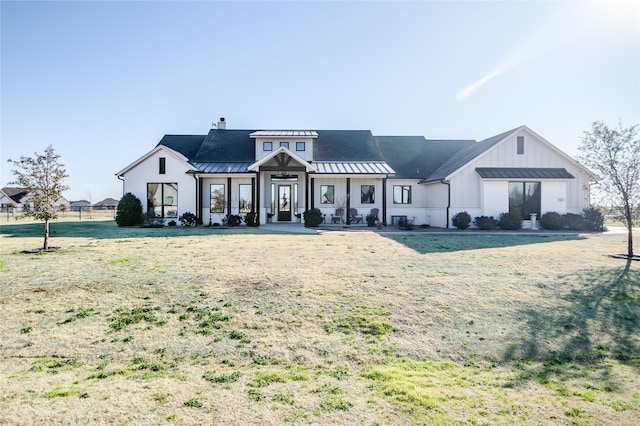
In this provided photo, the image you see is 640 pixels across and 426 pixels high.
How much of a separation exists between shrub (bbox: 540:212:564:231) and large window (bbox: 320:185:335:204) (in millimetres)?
13423

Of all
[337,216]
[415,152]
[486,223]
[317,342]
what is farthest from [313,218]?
[317,342]

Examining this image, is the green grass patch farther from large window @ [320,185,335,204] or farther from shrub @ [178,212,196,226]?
large window @ [320,185,335,204]

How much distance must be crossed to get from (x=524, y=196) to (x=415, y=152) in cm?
928

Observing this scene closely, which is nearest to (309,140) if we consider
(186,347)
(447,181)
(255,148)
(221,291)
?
(255,148)

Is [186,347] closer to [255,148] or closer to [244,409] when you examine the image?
[244,409]

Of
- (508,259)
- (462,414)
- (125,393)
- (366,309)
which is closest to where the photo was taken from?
(462,414)

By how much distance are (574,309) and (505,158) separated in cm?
1801

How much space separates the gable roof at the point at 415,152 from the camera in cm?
2641

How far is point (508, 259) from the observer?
35.2ft

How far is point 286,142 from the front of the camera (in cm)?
2542

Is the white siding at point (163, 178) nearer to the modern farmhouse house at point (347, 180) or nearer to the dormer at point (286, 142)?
the modern farmhouse house at point (347, 180)

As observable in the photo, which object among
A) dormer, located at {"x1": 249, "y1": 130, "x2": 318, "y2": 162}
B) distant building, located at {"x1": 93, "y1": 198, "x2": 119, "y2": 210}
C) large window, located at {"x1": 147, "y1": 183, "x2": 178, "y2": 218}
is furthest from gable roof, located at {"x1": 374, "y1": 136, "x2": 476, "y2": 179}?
distant building, located at {"x1": 93, "y1": 198, "x2": 119, "y2": 210}

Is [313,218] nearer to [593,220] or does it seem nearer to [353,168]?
[353,168]

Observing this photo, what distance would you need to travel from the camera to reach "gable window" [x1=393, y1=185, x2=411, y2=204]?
25.6m
